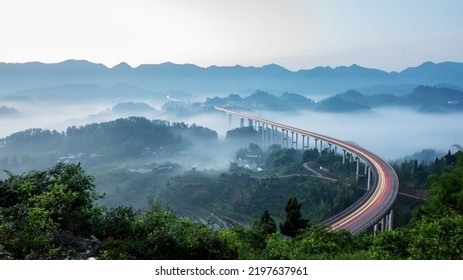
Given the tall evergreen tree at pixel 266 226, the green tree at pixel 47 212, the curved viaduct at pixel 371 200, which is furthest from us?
the curved viaduct at pixel 371 200

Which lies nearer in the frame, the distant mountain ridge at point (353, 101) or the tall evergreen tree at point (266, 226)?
the tall evergreen tree at point (266, 226)

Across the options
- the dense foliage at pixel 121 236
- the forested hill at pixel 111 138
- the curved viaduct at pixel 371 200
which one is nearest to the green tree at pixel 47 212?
the dense foliage at pixel 121 236

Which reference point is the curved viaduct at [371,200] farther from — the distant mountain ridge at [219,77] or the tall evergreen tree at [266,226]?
the distant mountain ridge at [219,77]

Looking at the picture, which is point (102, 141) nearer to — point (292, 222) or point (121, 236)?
point (292, 222)

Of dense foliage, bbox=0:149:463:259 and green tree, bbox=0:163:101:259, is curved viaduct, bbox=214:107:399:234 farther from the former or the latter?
green tree, bbox=0:163:101:259

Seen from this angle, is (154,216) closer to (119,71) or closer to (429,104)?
(429,104)

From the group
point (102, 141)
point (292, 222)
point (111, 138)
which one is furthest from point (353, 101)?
point (102, 141)
